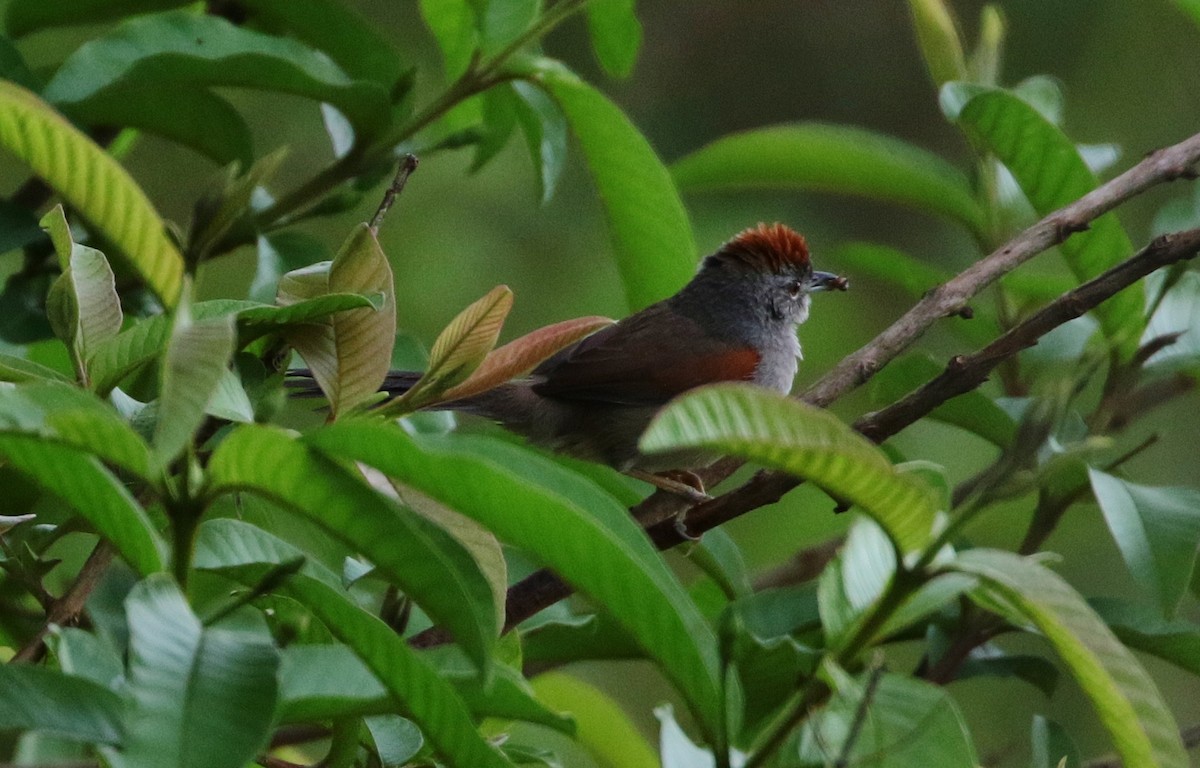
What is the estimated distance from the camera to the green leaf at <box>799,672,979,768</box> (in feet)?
5.49

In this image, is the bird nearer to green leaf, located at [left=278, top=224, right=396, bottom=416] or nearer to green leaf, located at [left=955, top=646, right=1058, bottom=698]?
green leaf, located at [left=955, top=646, right=1058, bottom=698]

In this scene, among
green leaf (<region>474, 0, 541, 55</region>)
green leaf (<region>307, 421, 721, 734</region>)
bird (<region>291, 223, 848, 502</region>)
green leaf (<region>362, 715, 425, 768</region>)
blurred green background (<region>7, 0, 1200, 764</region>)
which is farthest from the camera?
blurred green background (<region>7, 0, 1200, 764</region>)

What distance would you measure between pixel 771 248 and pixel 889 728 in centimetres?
359

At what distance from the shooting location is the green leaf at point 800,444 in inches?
53.7

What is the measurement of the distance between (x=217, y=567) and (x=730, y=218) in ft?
17.6

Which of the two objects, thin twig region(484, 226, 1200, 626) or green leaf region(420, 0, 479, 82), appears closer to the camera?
thin twig region(484, 226, 1200, 626)

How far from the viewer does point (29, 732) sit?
1403 millimetres

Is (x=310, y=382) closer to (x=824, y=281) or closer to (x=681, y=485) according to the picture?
(x=681, y=485)

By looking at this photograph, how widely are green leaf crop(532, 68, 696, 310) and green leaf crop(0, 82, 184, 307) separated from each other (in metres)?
1.48

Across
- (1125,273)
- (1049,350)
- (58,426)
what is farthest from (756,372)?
(58,426)

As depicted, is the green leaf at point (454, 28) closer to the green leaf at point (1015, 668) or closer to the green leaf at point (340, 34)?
the green leaf at point (340, 34)

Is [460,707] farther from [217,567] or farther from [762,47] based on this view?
[762,47]

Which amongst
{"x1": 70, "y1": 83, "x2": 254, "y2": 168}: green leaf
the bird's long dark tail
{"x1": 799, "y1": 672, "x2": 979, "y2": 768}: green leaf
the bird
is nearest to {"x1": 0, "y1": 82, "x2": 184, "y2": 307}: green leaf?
{"x1": 799, "y1": 672, "x2": 979, "y2": 768}: green leaf

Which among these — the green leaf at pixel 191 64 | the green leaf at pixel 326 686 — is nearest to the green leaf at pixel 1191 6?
the green leaf at pixel 191 64
